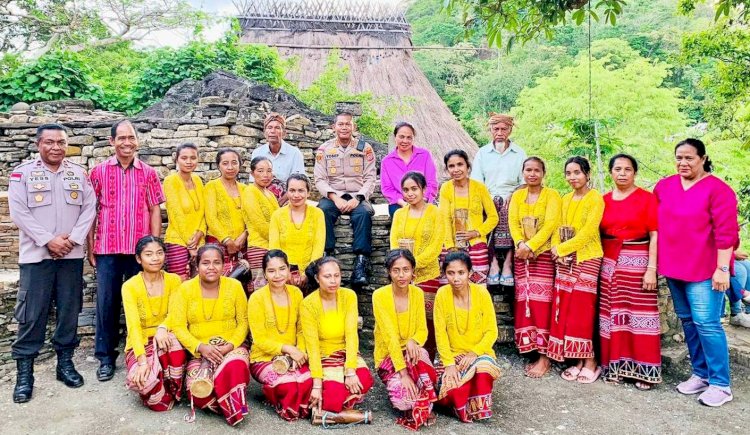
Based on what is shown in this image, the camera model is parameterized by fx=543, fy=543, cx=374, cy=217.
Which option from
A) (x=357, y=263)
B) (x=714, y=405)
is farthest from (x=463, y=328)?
(x=714, y=405)

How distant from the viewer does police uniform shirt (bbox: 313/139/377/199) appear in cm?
504

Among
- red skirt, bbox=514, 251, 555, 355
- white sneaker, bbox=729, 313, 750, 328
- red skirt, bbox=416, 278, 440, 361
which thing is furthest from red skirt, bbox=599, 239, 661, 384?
white sneaker, bbox=729, 313, 750, 328

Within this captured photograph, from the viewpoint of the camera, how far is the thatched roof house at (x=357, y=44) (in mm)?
15031

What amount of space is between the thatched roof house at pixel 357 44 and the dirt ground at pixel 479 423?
11005 mm

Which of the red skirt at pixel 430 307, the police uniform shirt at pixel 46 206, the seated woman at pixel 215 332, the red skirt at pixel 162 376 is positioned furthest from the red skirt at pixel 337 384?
the police uniform shirt at pixel 46 206

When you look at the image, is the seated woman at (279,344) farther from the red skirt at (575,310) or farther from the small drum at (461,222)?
the red skirt at (575,310)

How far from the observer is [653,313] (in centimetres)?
402

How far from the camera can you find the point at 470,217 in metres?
4.44

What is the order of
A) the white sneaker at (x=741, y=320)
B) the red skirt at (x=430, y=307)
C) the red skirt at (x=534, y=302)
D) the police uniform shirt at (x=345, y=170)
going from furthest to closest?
the white sneaker at (x=741, y=320) → the police uniform shirt at (x=345, y=170) → the red skirt at (x=534, y=302) → the red skirt at (x=430, y=307)

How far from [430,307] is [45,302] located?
8.90ft

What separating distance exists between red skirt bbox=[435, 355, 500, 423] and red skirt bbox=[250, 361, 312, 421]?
881 millimetres

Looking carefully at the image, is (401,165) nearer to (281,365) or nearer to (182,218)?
(182,218)

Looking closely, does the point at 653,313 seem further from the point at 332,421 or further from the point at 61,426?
the point at 61,426

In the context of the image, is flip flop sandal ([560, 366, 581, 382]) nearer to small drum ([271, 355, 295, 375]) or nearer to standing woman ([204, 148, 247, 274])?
small drum ([271, 355, 295, 375])
